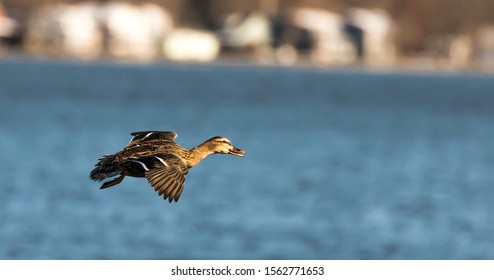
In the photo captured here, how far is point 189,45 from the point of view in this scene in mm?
112000

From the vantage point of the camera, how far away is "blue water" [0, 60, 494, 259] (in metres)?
22.8

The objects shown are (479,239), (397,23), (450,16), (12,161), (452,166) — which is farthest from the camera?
(450,16)

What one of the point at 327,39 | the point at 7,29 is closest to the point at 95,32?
the point at 7,29

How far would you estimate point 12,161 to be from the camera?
1379 inches

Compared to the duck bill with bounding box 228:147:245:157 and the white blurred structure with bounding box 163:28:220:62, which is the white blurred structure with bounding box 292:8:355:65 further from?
the duck bill with bounding box 228:147:245:157

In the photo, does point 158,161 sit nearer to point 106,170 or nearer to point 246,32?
point 106,170

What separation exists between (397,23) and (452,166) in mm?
87145

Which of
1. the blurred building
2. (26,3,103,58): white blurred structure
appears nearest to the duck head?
(26,3,103,58): white blurred structure

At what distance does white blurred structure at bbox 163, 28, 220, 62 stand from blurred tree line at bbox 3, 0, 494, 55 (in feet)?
34.4

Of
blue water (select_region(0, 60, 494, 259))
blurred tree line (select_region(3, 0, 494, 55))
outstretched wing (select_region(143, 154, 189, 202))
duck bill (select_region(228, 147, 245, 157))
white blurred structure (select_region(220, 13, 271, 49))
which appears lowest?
outstretched wing (select_region(143, 154, 189, 202))

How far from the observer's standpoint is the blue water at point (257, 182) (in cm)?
2283

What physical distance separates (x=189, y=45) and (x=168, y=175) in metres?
103
